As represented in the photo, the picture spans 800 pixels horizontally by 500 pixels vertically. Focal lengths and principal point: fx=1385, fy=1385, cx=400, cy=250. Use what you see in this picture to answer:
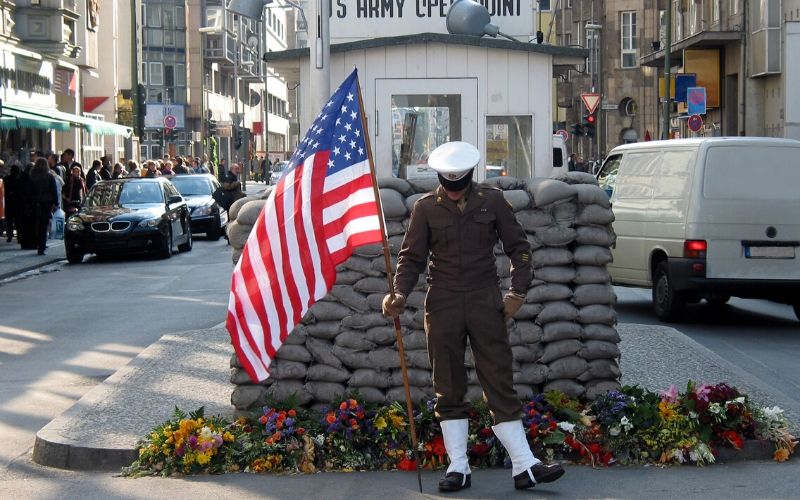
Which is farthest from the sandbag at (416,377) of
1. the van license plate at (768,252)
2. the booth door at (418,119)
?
the van license plate at (768,252)

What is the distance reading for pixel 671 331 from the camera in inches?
504

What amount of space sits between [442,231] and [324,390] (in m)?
1.75

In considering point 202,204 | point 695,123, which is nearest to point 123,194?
point 202,204

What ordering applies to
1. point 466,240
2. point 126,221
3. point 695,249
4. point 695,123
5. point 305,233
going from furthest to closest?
point 695,123
point 126,221
point 695,249
point 305,233
point 466,240

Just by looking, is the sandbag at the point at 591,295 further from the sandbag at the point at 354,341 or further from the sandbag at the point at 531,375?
the sandbag at the point at 354,341

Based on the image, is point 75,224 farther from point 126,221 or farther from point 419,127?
point 419,127

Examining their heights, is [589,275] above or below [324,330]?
above

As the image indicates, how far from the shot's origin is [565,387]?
8258mm

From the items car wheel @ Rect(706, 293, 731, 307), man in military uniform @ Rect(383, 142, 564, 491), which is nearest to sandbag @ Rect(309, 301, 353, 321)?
man in military uniform @ Rect(383, 142, 564, 491)

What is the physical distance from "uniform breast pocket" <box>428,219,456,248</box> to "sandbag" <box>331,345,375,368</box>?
152 centimetres

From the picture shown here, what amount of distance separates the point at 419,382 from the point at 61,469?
6.92 ft

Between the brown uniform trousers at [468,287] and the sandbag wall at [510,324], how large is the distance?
129 cm

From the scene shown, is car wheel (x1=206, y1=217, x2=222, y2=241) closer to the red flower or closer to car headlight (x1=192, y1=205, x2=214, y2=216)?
car headlight (x1=192, y1=205, x2=214, y2=216)

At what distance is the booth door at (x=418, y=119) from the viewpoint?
43.2 ft
